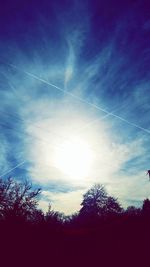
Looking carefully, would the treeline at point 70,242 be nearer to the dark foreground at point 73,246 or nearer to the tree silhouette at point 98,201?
the dark foreground at point 73,246

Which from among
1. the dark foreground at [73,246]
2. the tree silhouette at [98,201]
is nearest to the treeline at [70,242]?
the dark foreground at [73,246]

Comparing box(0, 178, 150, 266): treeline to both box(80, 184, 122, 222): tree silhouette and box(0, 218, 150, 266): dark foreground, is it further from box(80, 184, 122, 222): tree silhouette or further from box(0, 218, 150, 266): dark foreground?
box(80, 184, 122, 222): tree silhouette

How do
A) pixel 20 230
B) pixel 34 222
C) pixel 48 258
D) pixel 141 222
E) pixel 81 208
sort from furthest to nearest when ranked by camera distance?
pixel 81 208, pixel 141 222, pixel 34 222, pixel 20 230, pixel 48 258

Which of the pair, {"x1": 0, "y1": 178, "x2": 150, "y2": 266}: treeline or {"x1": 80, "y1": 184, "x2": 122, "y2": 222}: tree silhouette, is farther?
{"x1": 80, "y1": 184, "x2": 122, "y2": 222}: tree silhouette

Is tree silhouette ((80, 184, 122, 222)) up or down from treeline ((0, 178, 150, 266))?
up

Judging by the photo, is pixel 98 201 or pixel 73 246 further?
pixel 98 201

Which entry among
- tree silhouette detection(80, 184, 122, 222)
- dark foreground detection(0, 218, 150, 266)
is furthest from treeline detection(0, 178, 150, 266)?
tree silhouette detection(80, 184, 122, 222)

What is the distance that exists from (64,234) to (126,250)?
12.9 ft

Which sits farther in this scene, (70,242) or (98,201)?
(98,201)

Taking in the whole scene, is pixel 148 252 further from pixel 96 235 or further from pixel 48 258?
pixel 48 258

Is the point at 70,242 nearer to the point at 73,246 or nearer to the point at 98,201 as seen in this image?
the point at 73,246

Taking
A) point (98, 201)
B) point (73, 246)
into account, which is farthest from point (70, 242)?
point (98, 201)

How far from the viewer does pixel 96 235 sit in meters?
13.7

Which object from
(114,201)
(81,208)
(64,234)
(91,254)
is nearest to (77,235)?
(64,234)
